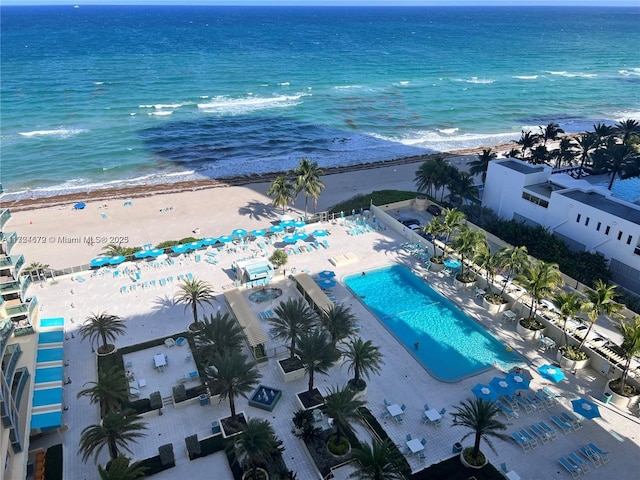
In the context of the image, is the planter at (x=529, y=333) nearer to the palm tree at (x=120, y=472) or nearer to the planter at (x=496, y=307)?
the planter at (x=496, y=307)

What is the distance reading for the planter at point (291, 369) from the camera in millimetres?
27734

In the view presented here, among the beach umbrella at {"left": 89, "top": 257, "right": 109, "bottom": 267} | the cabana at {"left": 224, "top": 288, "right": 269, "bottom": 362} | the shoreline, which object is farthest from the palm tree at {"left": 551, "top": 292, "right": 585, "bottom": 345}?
the shoreline

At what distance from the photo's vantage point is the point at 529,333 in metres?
31.2

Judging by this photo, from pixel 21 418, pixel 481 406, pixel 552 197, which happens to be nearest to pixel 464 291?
pixel 552 197

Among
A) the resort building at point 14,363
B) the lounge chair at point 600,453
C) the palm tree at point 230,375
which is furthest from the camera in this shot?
the lounge chair at point 600,453

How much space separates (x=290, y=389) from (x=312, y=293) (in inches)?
334

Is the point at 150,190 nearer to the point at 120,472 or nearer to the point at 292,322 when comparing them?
the point at 292,322

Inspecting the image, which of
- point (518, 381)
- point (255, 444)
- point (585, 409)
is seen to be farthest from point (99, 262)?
point (585, 409)

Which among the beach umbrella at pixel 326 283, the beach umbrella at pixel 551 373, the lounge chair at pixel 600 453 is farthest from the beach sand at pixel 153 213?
the lounge chair at pixel 600 453

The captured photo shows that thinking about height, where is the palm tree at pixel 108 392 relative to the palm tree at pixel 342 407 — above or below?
below

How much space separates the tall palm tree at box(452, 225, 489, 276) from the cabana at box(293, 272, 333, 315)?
1071 centimetres

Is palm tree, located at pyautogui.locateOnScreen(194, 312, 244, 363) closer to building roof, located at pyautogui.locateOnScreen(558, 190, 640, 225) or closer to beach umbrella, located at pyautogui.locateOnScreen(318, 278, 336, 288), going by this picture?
beach umbrella, located at pyautogui.locateOnScreen(318, 278, 336, 288)

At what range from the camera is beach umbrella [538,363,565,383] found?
26.9 metres

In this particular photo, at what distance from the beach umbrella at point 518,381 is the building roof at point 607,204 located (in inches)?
674
